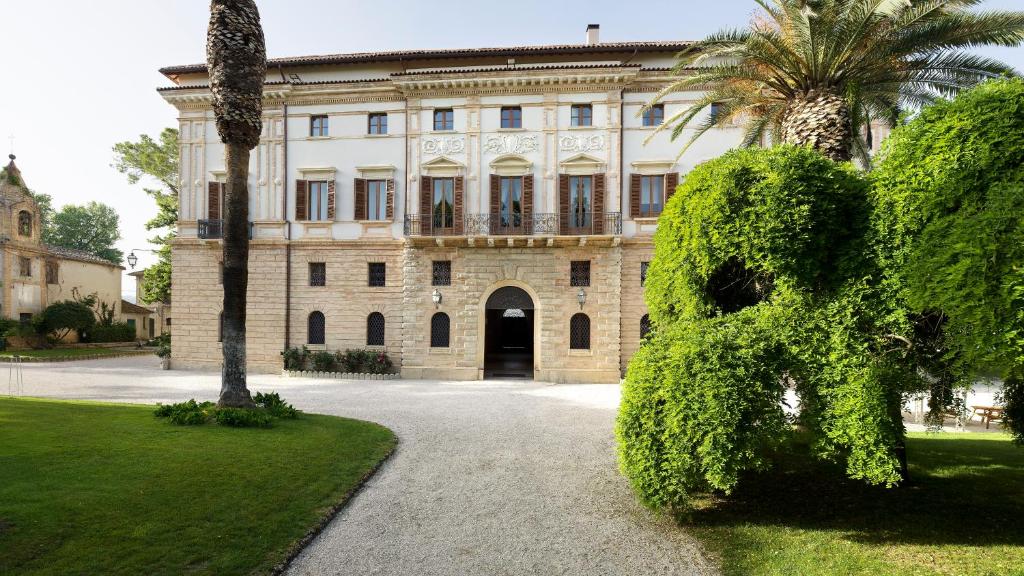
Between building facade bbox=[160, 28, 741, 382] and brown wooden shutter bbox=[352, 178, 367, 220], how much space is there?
0.31ft

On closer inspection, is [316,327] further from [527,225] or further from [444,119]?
[444,119]

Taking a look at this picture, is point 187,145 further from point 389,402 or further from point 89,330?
point 89,330

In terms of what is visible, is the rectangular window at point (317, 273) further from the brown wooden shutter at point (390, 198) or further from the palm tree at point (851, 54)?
the palm tree at point (851, 54)

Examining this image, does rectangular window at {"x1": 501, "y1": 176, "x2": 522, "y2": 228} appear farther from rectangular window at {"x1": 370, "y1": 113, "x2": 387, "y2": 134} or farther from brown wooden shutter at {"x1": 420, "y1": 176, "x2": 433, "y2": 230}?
rectangular window at {"x1": 370, "y1": 113, "x2": 387, "y2": 134}

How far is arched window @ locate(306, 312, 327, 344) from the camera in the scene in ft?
67.8

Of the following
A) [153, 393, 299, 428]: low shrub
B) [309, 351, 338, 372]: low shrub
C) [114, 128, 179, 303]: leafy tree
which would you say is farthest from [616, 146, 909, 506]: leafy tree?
[114, 128, 179, 303]: leafy tree

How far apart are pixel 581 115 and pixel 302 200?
42.4 feet

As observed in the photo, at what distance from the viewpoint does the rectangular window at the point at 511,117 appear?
64.9ft

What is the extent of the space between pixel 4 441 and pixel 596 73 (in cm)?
1982

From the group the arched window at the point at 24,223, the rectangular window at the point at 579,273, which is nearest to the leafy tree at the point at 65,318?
the arched window at the point at 24,223

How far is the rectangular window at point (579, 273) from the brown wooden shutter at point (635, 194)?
2818 millimetres

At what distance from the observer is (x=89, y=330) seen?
32.5m

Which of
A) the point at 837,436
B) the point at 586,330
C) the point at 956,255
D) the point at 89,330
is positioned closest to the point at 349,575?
the point at 837,436

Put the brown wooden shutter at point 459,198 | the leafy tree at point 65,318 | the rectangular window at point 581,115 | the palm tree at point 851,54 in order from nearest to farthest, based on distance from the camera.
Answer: the palm tree at point 851,54
the rectangular window at point 581,115
the brown wooden shutter at point 459,198
the leafy tree at point 65,318
